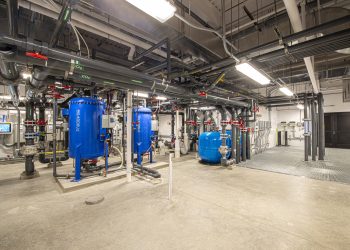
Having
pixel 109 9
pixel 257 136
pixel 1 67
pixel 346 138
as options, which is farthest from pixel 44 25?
pixel 346 138

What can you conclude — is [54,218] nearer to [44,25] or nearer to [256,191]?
[44,25]

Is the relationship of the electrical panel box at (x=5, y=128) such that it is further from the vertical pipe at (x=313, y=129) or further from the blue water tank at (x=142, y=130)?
the vertical pipe at (x=313, y=129)

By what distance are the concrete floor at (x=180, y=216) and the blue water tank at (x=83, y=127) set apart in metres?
0.89

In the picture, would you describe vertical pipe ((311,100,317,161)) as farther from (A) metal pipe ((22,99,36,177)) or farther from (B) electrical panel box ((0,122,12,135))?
(B) electrical panel box ((0,122,12,135))

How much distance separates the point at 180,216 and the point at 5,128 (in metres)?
7.81

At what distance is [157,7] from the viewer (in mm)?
1549

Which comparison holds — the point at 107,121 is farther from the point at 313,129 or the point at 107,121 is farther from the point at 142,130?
the point at 313,129

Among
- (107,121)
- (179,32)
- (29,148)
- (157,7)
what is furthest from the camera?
(29,148)

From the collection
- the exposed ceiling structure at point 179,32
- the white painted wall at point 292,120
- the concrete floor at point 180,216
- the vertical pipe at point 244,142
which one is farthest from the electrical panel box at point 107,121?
the white painted wall at point 292,120

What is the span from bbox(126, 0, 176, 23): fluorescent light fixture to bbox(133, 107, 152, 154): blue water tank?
137 inches

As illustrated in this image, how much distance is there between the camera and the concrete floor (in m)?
1.91

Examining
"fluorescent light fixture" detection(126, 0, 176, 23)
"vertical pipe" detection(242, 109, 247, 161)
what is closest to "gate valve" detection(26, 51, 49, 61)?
"fluorescent light fixture" detection(126, 0, 176, 23)

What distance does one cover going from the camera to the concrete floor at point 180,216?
1908mm

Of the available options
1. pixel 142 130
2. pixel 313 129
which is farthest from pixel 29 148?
pixel 313 129
